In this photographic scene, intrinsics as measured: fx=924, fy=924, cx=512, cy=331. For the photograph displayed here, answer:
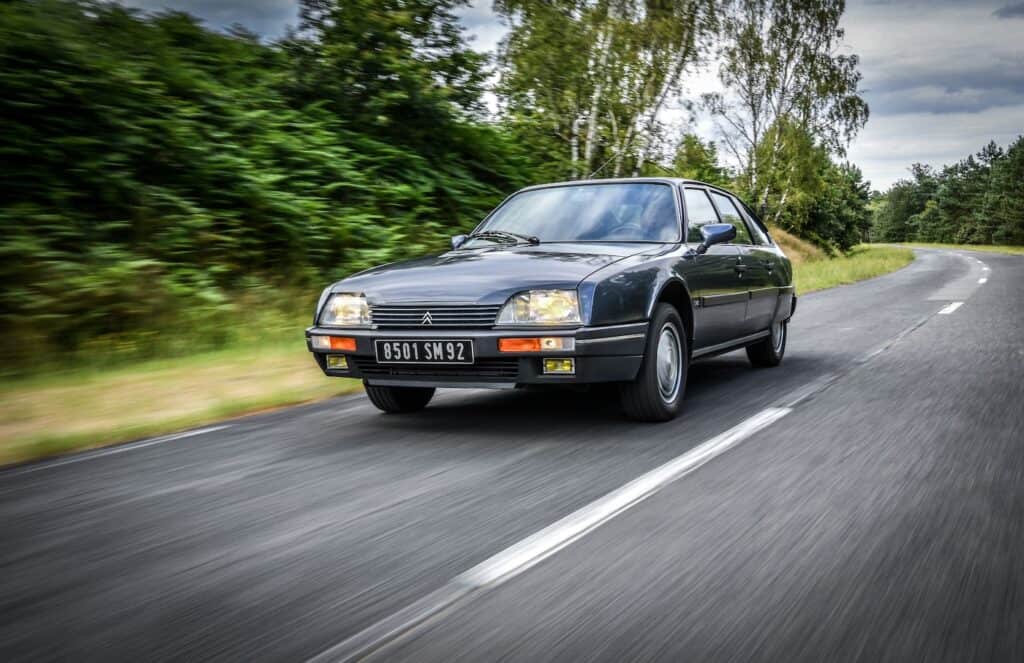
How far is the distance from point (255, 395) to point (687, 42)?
19905 mm

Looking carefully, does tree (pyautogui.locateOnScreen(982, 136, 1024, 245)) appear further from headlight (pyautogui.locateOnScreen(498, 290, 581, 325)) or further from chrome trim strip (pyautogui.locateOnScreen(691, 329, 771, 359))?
headlight (pyautogui.locateOnScreen(498, 290, 581, 325))

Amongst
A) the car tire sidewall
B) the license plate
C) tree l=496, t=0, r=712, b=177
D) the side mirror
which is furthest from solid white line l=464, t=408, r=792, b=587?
tree l=496, t=0, r=712, b=177

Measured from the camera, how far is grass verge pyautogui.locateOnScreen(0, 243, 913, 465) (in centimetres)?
527

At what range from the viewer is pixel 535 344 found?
4719 millimetres

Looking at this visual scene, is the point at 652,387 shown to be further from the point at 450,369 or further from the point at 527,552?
the point at 527,552

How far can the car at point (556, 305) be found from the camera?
4.78 metres

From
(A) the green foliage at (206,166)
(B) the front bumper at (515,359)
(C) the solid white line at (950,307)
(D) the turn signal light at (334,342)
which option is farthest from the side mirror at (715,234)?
(C) the solid white line at (950,307)

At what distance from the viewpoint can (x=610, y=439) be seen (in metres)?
4.84

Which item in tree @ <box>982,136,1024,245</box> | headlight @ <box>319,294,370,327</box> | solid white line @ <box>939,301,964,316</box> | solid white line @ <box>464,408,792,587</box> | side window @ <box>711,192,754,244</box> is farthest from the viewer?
tree @ <box>982,136,1024,245</box>

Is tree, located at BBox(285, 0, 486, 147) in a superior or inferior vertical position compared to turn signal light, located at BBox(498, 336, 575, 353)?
superior

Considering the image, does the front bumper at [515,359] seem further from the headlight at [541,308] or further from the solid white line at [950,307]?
the solid white line at [950,307]

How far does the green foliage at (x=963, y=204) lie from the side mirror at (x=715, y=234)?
378 ft

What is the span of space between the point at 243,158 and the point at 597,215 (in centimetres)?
661

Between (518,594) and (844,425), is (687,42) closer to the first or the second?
(844,425)
